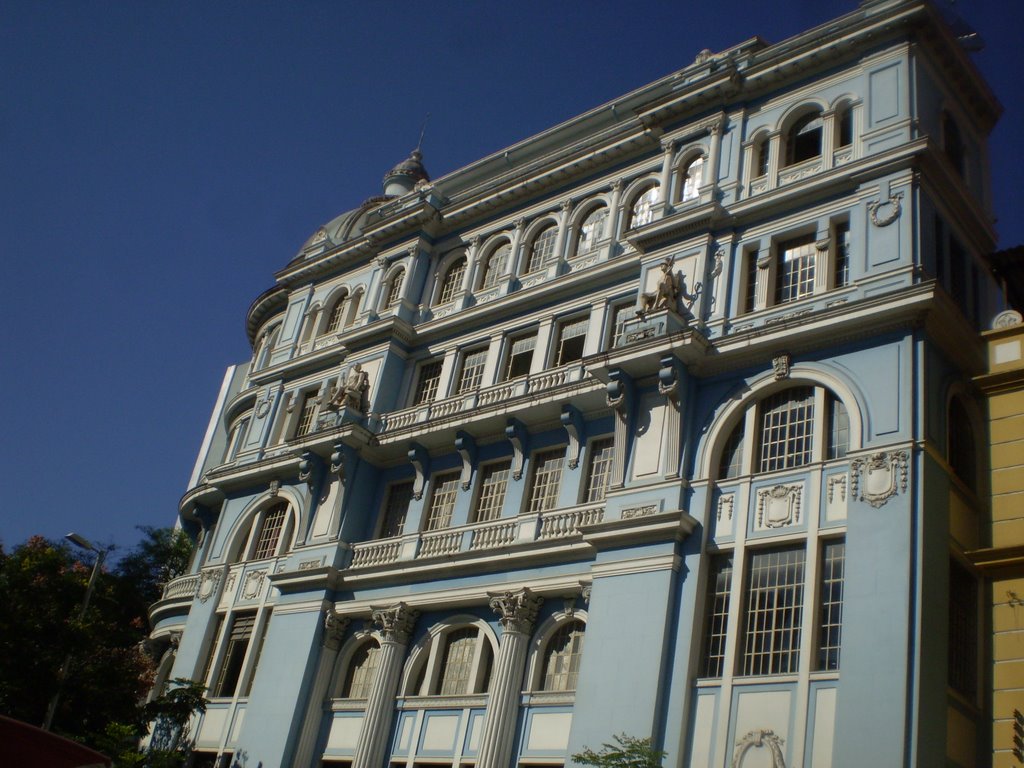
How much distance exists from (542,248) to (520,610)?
12749mm

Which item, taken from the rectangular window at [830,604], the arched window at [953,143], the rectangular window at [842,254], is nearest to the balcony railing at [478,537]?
the rectangular window at [830,604]

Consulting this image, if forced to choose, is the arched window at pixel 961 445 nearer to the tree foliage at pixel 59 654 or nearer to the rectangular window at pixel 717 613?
the rectangular window at pixel 717 613

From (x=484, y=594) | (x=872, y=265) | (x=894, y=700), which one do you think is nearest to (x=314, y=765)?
(x=484, y=594)

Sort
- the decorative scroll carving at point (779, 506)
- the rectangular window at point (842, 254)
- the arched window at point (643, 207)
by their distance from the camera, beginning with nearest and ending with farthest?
the decorative scroll carving at point (779, 506), the rectangular window at point (842, 254), the arched window at point (643, 207)

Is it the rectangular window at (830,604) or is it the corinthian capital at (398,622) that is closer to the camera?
the rectangular window at (830,604)

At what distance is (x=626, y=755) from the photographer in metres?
20.5

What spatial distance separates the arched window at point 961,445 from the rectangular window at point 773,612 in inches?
173

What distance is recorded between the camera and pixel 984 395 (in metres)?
24.8

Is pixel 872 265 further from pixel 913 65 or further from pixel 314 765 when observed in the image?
pixel 314 765

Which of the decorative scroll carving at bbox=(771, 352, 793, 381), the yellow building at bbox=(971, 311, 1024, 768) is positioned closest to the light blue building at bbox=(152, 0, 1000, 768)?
the decorative scroll carving at bbox=(771, 352, 793, 381)

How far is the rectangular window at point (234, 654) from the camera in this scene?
1321 inches

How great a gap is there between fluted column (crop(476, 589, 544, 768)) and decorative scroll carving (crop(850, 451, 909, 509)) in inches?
338

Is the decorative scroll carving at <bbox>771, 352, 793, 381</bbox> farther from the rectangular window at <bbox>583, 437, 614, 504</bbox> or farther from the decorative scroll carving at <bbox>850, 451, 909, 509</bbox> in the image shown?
the rectangular window at <bbox>583, 437, 614, 504</bbox>

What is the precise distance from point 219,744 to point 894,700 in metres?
20.4
